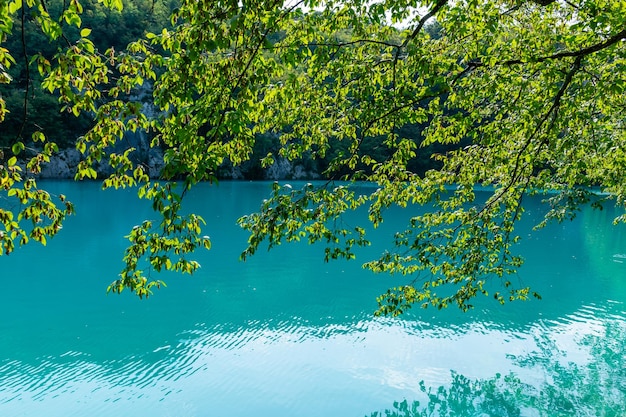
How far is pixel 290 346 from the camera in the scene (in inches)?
472

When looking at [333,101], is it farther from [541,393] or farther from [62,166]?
[62,166]

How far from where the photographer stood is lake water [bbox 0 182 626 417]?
919cm

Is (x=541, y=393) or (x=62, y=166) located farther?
(x=62, y=166)

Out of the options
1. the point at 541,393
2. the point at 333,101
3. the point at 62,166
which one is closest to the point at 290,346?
the point at 541,393

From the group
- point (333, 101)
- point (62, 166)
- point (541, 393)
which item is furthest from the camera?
point (62, 166)

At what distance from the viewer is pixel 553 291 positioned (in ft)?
57.2

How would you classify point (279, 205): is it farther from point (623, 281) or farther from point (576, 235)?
point (576, 235)

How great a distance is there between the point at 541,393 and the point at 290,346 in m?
6.04

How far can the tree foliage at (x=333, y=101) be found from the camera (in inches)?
143

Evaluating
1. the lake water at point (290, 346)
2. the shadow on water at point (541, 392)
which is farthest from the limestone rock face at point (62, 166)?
the shadow on water at point (541, 392)

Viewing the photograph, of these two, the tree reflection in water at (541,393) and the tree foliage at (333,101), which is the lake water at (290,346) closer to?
the tree reflection in water at (541,393)

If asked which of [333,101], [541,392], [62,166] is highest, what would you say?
[333,101]

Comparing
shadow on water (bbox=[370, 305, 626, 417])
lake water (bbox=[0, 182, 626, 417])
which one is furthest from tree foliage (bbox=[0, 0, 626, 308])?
lake water (bbox=[0, 182, 626, 417])

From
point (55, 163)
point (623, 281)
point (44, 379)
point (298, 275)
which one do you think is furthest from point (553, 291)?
point (55, 163)
